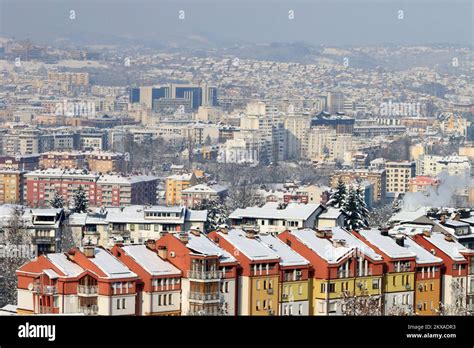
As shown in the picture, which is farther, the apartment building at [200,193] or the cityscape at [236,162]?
the apartment building at [200,193]

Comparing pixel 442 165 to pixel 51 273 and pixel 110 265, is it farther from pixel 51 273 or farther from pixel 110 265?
pixel 51 273

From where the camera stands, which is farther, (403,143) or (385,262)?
(403,143)

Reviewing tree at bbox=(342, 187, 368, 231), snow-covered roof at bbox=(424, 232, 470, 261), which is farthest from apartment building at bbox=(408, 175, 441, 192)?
snow-covered roof at bbox=(424, 232, 470, 261)

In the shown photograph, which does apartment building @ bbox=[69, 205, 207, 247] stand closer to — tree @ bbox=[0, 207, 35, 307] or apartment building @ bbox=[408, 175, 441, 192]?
tree @ bbox=[0, 207, 35, 307]

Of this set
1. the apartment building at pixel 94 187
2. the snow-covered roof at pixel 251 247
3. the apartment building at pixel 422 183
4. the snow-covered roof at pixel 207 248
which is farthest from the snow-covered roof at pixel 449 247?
the apartment building at pixel 422 183

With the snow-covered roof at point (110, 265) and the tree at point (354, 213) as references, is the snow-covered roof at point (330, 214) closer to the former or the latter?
the tree at point (354, 213)
